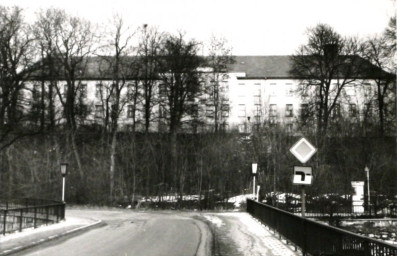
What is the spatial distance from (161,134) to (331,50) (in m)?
19.3

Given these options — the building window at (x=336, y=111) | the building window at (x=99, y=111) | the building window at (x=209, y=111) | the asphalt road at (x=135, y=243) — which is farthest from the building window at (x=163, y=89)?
the asphalt road at (x=135, y=243)

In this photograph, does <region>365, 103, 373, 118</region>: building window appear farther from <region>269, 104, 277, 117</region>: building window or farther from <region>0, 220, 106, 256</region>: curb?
<region>0, 220, 106, 256</region>: curb

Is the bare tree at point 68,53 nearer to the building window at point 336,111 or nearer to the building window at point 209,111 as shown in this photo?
the building window at point 209,111

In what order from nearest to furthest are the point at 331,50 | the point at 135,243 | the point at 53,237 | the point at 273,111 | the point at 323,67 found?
1. the point at 135,243
2. the point at 53,237
3. the point at 331,50
4. the point at 323,67
5. the point at 273,111

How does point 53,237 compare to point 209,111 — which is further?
point 209,111

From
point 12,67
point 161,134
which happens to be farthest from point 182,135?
point 12,67

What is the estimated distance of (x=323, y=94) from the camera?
5831 cm

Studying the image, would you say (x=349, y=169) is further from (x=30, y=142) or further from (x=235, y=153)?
(x=30, y=142)

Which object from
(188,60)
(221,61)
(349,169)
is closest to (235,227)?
(349,169)

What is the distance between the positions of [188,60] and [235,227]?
117 ft

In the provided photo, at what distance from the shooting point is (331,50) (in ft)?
182

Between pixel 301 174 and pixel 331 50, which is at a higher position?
pixel 331 50

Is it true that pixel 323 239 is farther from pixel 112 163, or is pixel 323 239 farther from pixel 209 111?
pixel 209 111

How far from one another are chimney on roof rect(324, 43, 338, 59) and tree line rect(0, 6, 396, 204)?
0.13 meters
